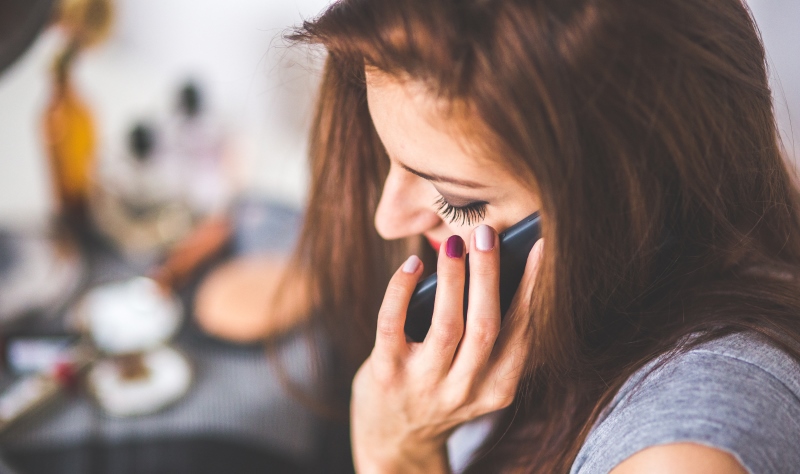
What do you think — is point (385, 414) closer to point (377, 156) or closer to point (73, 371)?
point (377, 156)

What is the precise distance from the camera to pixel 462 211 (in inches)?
19.6

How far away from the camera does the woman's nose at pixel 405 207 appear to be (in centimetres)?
53

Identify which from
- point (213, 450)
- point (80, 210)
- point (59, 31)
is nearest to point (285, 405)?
Result: point (213, 450)

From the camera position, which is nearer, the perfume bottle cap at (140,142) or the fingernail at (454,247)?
the fingernail at (454,247)

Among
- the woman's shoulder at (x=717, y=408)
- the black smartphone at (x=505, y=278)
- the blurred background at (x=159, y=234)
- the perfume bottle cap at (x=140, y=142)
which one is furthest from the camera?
the perfume bottle cap at (x=140, y=142)

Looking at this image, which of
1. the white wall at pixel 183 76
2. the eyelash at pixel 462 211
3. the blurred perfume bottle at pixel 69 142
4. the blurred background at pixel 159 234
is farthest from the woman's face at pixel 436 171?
the blurred perfume bottle at pixel 69 142

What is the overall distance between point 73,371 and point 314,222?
327 millimetres

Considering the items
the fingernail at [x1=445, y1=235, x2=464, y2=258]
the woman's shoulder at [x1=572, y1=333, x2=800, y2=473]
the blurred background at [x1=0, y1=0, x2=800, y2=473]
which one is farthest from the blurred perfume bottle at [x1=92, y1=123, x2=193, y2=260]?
the woman's shoulder at [x1=572, y1=333, x2=800, y2=473]

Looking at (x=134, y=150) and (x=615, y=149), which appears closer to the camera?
(x=615, y=149)

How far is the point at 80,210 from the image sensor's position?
3.15 feet

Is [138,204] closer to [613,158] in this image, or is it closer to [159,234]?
[159,234]

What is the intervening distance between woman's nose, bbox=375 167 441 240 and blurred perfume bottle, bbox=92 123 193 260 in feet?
1.64

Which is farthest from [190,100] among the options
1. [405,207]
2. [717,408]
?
[717,408]

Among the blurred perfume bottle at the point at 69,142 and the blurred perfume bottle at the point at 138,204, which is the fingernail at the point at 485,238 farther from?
the blurred perfume bottle at the point at 69,142
